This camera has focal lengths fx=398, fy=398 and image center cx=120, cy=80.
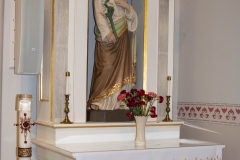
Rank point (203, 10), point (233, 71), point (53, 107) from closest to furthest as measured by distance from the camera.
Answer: point (53, 107), point (233, 71), point (203, 10)

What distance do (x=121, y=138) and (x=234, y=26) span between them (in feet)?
4.35

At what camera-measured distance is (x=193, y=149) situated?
2.74 meters

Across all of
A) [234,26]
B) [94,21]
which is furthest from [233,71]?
[94,21]

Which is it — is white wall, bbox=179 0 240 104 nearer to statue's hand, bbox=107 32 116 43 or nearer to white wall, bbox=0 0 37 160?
statue's hand, bbox=107 32 116 43

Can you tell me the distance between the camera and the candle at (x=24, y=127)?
2.56m

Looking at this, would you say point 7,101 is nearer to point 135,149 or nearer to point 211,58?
point 135,149

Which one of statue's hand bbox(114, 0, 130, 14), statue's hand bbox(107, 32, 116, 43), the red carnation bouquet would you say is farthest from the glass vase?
statue's hand bbox(114, 0, 130, 14)

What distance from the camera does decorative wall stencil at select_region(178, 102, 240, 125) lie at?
323 centimetres

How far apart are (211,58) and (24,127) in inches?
69.4

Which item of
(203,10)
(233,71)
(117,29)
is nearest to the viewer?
(117,29)

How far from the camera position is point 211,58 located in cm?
349

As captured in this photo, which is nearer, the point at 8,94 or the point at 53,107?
the point at 53,107

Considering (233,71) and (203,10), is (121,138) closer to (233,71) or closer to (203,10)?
(233,71)

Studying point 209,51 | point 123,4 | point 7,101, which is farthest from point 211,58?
point 7,101
